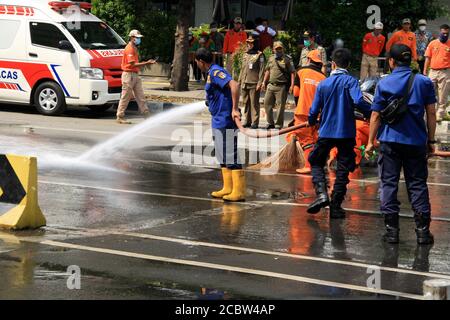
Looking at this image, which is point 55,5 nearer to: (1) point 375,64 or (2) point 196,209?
(1) point 375,64

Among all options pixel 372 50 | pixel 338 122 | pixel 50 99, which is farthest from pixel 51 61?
pixel 338 122

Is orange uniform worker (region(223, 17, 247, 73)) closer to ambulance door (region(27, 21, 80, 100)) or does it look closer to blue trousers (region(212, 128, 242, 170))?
ambulance door (region(27, 21, 80, 100))

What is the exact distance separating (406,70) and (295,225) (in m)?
2.02

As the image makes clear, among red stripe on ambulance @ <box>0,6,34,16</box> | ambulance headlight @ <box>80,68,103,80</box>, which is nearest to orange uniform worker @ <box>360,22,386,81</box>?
ambulance headlight @ <box>80,68,103,80</box>

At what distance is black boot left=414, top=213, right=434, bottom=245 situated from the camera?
9414 millimetres

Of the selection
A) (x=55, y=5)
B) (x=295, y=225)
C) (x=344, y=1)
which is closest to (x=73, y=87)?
(x=55, y=5)

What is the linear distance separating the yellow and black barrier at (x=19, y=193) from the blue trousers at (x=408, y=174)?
3.40m

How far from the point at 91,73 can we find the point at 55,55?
33.2 inches

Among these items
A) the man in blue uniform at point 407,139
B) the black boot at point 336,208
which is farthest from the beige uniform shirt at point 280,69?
the man in blue uniform at point 407,139

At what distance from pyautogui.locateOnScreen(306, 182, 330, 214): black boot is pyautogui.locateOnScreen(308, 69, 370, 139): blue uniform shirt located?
553mm

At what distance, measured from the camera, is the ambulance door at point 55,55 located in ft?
66.1

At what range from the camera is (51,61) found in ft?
66.6

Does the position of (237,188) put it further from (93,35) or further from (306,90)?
(93,35)

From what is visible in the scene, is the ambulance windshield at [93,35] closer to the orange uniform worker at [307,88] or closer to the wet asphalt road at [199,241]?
the wet asphalt road at [199,241]
